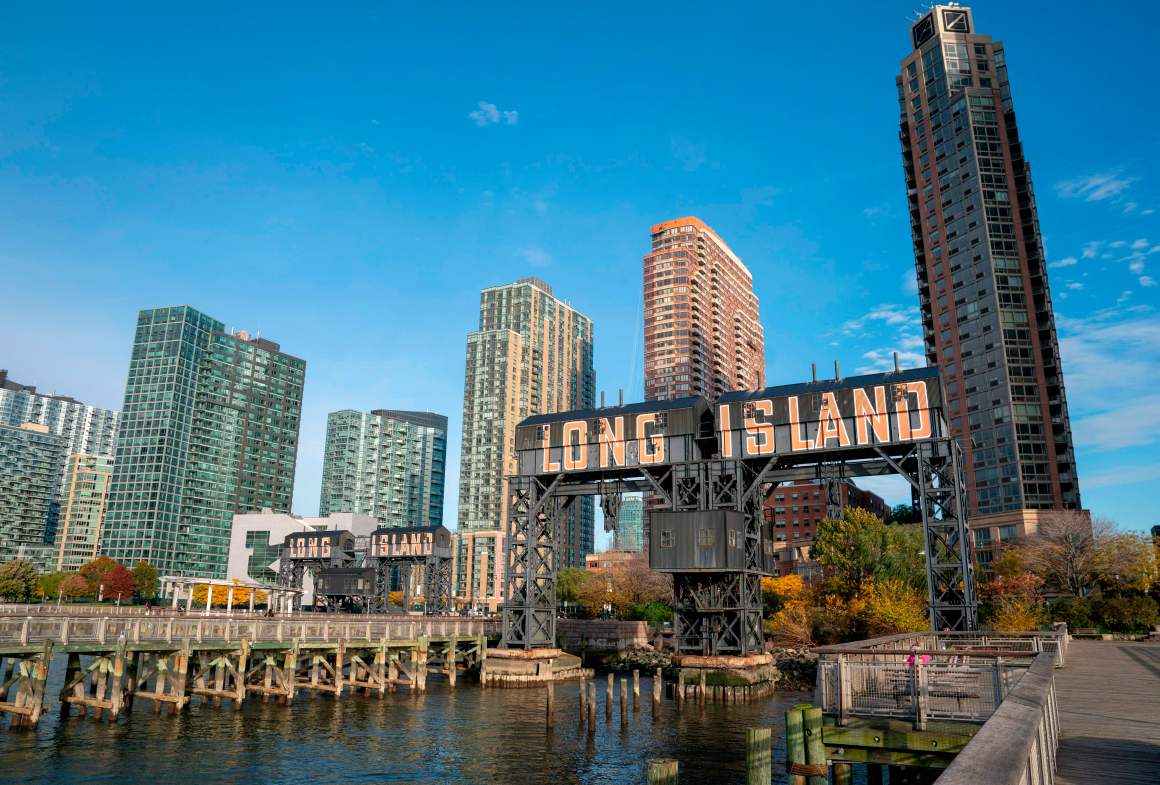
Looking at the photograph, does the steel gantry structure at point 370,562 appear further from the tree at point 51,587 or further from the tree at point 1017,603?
the tree at point 1017,603

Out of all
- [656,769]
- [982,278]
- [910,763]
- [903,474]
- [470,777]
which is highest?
[982,278]

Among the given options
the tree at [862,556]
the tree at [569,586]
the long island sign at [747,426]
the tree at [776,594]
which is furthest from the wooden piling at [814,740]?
the tree at [569,586]

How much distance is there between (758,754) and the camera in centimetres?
1683

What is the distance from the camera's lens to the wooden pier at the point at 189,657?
1411 inches

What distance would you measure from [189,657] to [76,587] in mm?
115159

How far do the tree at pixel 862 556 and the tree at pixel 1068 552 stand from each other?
27.8m

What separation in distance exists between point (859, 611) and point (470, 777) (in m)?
41.6

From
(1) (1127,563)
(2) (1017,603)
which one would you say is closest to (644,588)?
(1) (1127,563)

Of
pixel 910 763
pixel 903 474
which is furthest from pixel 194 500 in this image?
pixel 910 763

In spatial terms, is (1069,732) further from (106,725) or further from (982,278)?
(982,278)

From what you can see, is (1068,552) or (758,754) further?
(1068,552)

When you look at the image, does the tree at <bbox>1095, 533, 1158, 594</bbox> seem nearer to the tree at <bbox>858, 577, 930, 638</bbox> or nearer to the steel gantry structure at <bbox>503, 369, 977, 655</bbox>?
the tree at <bbox>858, 577, 930, 638</bbox>

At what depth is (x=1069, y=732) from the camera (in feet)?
47.8

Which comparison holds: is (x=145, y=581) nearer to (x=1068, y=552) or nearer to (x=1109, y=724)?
(x=1068, y=552)
